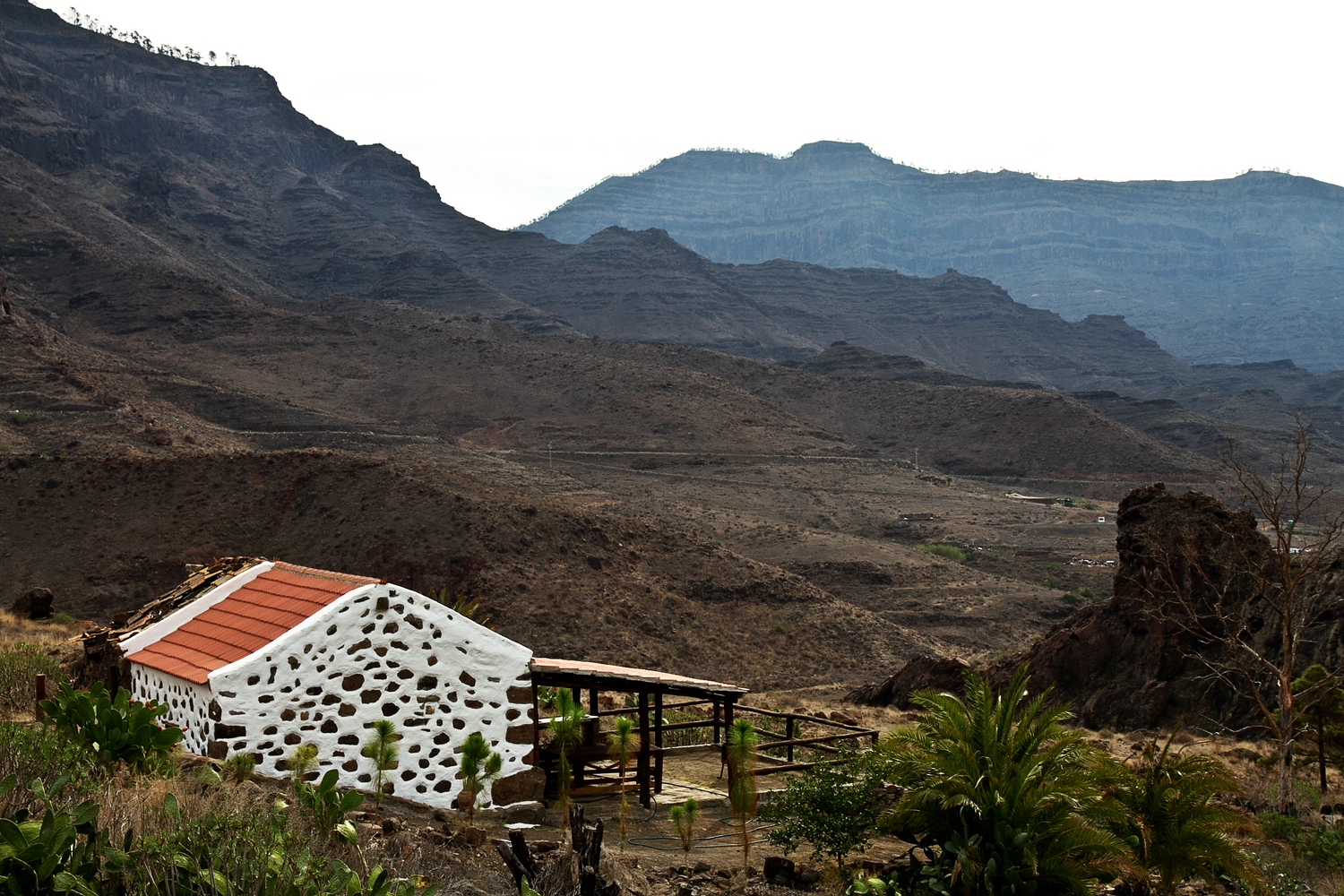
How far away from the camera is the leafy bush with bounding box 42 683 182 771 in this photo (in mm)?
9703

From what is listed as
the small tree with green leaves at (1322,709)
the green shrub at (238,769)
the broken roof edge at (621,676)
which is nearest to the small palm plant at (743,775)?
the broken roof edge at (621,676)

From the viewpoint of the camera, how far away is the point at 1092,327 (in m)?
170

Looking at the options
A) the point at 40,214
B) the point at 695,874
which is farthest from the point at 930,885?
the point at 40,214

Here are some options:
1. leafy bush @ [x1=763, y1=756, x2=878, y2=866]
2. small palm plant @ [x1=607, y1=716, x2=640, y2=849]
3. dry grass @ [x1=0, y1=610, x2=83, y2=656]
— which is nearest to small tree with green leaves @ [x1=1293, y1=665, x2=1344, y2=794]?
leafy bush @ [x1=763, y1=756, x2=878, y2=866]

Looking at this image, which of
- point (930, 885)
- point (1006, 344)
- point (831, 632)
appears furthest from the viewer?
point (1006, 344)

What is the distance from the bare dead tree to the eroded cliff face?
0.17ft

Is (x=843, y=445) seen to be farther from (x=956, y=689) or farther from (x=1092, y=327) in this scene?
(x=1092, y=327)

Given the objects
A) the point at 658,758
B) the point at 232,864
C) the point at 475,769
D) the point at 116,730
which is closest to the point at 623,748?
the point at 658,758

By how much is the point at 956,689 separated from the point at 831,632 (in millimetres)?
12209

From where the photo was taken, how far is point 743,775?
36.2 feet

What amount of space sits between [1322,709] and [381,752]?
1121cm

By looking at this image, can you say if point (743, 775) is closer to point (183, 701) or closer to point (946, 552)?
point (183, 701)

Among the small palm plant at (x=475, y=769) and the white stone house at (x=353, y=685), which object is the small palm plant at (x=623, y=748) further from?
the small palm plant at (x=475, y=769)

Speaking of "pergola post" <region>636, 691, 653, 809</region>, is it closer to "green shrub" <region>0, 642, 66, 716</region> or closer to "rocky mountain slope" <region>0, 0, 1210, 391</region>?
"green shrub" <region>0, 642, 66, 716</region>
